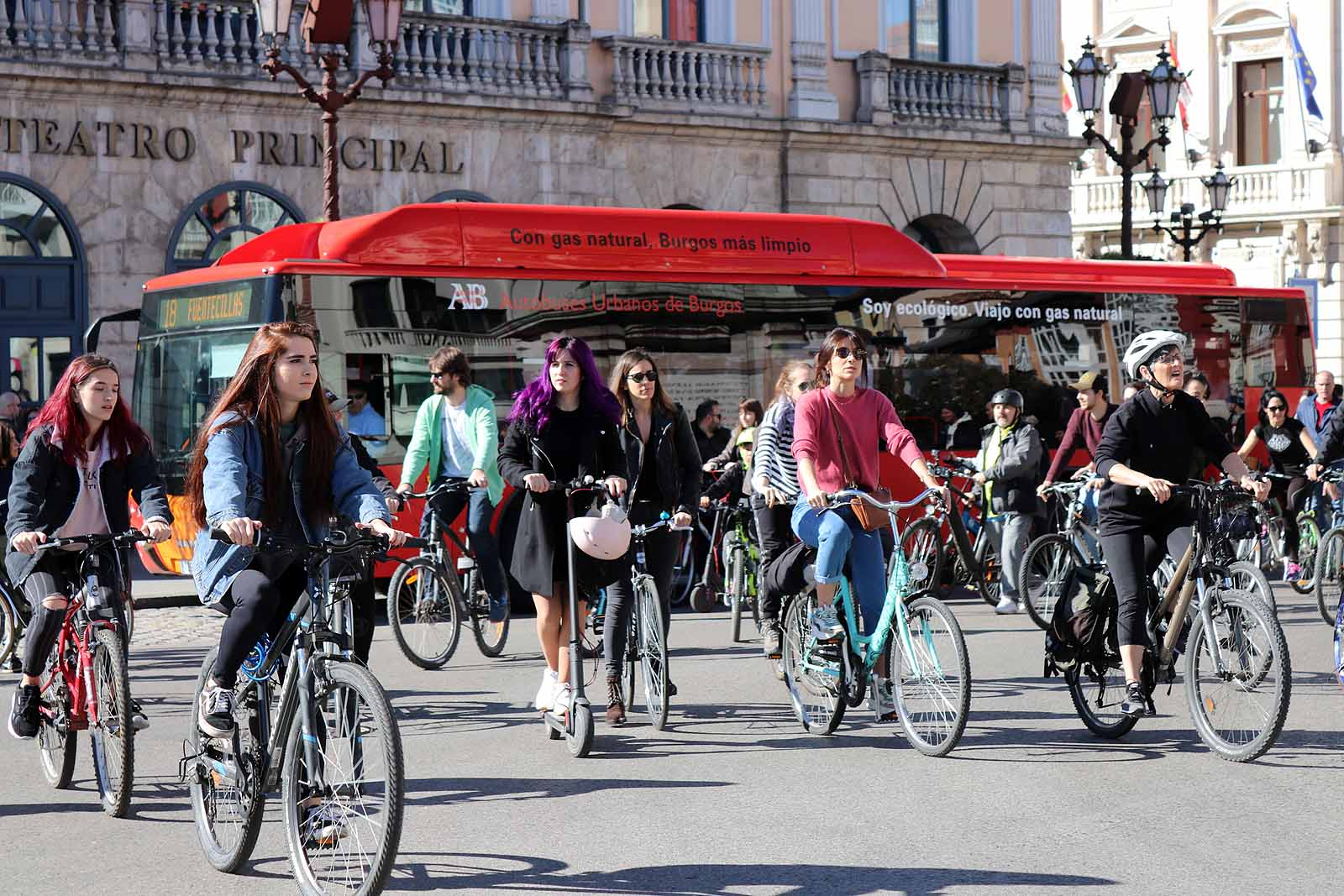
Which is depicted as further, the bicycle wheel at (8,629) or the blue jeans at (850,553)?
the bicycle wheel at (8,629)

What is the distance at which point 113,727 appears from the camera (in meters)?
6.65

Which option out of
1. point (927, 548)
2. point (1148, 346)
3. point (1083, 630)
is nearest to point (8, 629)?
point (1083, 630)

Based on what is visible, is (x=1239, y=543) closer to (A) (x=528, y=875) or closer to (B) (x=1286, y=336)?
(B) (x=1286, y=336)

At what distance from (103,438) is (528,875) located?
8.61 feet

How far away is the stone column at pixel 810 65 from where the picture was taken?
2586 cm

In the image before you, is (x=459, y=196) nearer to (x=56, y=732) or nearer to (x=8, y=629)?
(x=8, y=629)

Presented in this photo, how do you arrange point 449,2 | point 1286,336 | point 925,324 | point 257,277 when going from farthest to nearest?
point 449,2, point 1286,336, point 925,324, point 257,277

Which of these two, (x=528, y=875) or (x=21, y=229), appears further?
(x=21, y=229)

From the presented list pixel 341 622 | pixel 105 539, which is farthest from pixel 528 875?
pixel 105 539

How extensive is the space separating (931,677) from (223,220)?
1572cm

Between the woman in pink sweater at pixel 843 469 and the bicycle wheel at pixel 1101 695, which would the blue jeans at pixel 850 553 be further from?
the bicycle wheel at pixel 1101 695

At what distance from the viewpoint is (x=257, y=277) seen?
13625mm

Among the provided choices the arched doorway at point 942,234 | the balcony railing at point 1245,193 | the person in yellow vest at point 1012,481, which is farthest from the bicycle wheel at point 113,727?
the balcony railing at point 1245,193

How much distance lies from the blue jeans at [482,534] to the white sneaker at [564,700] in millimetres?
3448
